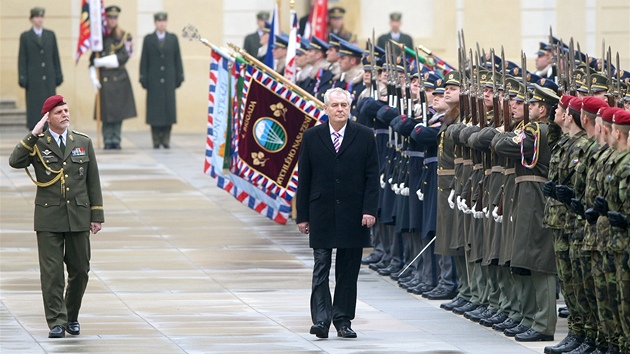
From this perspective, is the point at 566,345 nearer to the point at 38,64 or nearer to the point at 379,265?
the point at 379,265

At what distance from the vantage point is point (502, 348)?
36.2ft

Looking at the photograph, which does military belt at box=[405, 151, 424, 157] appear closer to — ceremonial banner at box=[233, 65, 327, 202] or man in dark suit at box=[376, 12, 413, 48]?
ceremonial banner at box=[233, 65, 327, 202]

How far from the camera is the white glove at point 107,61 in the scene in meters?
26.1

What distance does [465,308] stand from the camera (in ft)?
41.3

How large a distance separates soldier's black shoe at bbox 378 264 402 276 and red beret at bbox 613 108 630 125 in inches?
200

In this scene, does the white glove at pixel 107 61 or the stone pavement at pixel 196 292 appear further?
the white glove at pixel 107 61

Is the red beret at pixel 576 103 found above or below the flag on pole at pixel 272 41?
below

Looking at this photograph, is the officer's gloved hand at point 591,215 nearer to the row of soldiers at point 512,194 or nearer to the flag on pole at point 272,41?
the row of soldiers at point 512,194

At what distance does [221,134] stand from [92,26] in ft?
25.9

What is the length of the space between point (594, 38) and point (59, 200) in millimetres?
19910

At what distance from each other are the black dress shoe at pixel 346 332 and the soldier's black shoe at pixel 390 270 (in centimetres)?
308

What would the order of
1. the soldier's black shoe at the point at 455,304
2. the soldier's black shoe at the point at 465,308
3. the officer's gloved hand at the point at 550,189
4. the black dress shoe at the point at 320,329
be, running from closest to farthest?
the officer's gloved hand at the point at 550,189
the black dress shoe at the point at 320,329
the soldier's black shoe at the point at 465,308
the soldier's black shoe at the point at 455,304

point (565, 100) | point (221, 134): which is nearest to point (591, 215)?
point (565, 100)

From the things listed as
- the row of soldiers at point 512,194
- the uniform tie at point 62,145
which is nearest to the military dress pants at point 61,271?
the uniform tie at point 62,145
